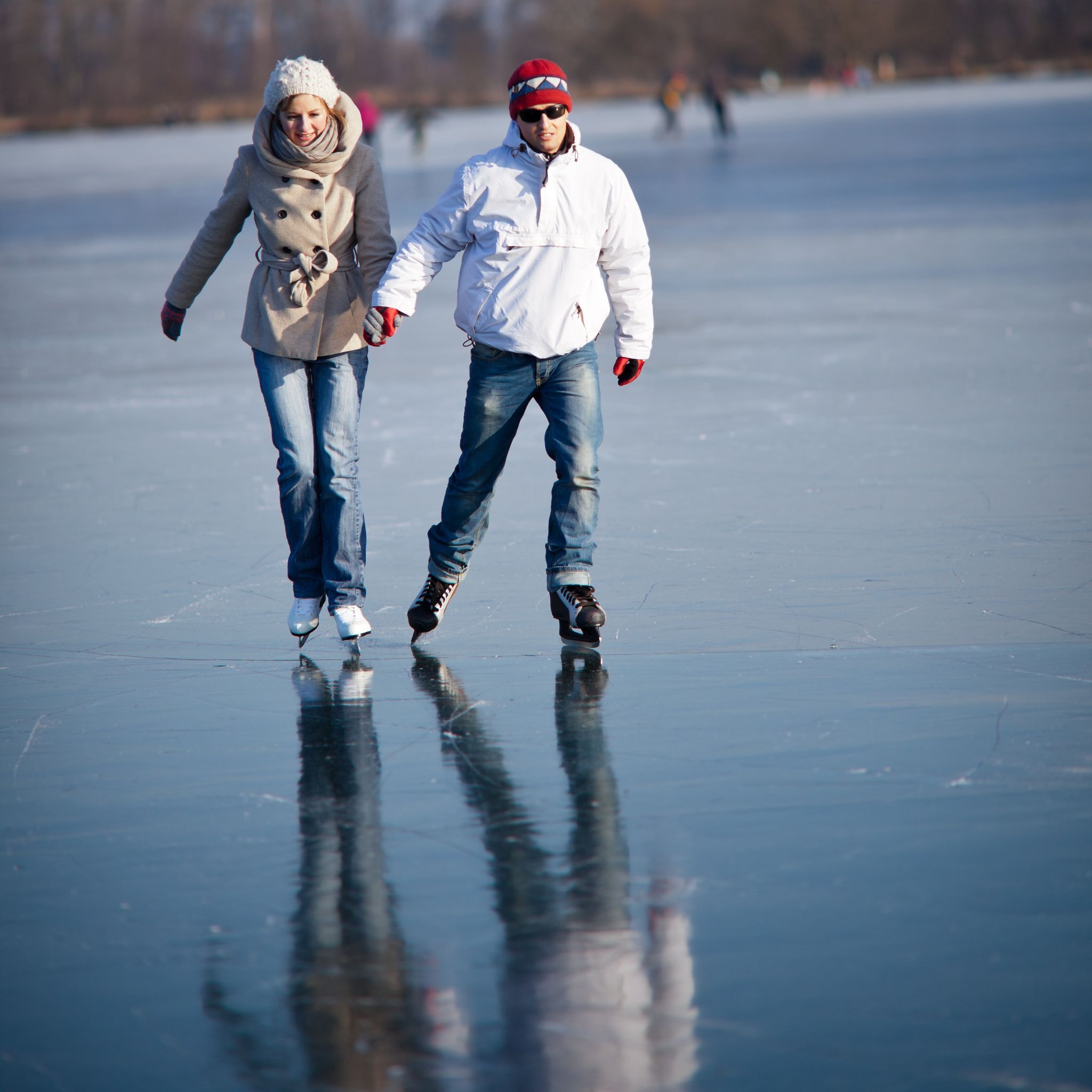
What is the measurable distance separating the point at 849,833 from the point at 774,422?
3780 mm

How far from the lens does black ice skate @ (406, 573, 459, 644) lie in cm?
399

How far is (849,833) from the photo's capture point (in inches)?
107

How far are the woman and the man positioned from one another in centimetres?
16

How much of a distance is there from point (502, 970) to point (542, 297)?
6.34 ft

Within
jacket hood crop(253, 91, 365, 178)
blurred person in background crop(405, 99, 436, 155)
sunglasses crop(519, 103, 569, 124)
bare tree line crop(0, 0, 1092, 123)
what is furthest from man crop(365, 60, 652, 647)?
bare tree line crop(0, 0, 1092, 123)

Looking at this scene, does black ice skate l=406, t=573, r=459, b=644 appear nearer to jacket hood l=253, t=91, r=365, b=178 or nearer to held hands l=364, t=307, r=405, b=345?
held hands l=364, t=307, r=405, b=345

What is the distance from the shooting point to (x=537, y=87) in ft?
12.0

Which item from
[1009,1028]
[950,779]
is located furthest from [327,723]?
[1009,1028]

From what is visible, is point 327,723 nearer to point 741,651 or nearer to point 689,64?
point 741,651

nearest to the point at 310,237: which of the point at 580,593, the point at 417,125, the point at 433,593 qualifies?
the point at 433,593

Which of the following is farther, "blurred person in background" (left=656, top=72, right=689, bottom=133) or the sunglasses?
"blurred person in background" (left=656, top=72, right=689, bottom=133)

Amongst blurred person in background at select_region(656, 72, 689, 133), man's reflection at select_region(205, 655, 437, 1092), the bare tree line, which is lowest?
man's reflection at select_region(205, 655, 437, 1092)

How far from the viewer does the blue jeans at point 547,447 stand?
3902mm

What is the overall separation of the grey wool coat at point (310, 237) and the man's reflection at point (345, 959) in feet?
3.59
